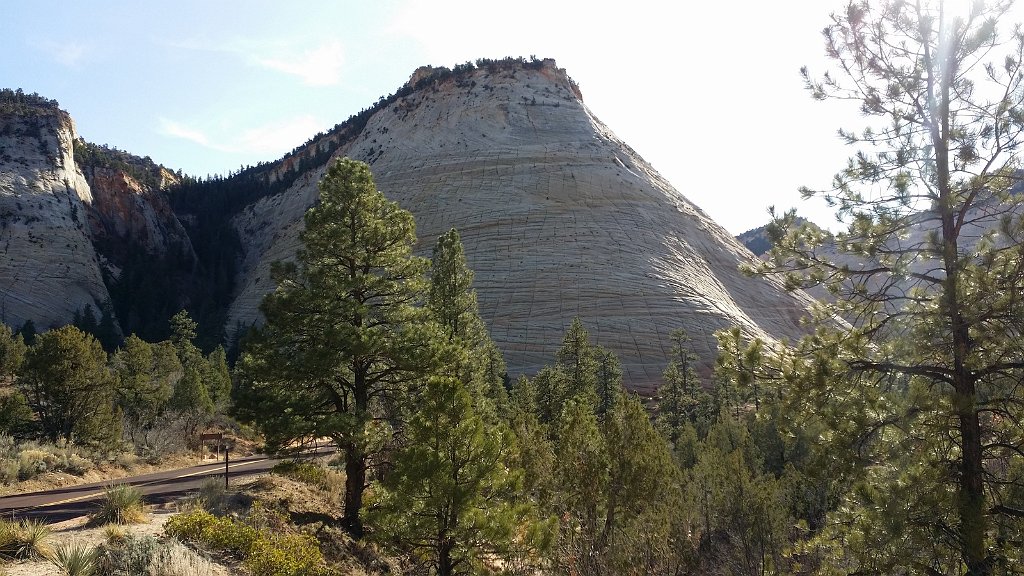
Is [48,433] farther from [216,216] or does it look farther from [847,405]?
[216,216]

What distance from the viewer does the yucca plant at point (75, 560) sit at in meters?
7.04

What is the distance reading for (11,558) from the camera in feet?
24.3

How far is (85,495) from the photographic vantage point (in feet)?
43.8

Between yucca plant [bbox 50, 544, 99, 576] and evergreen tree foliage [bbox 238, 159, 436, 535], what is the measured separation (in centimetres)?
450

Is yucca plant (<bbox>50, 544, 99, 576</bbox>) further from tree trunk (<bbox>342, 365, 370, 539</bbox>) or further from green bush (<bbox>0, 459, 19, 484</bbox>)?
green bush (<bbox>0, 459, 19, 484</bbox>)

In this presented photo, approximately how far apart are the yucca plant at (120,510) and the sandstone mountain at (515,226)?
116ft

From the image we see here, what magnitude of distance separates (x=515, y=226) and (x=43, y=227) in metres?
49.9

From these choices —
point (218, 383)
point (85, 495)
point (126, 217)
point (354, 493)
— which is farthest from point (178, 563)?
point (126, 217)

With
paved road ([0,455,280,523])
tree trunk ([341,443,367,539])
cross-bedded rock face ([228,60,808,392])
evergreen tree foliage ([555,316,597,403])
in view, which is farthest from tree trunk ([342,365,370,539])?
cross-bedded rock face ([228,60,808,392])

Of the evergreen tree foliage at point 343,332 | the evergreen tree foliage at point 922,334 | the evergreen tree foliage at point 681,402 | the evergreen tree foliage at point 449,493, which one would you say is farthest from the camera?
the evergreen tree foliage at point 681,402

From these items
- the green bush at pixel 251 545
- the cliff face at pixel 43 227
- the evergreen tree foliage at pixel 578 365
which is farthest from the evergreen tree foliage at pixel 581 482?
the cliff face at pixel 43 227

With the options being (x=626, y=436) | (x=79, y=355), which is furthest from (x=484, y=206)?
(x=626, y=436)

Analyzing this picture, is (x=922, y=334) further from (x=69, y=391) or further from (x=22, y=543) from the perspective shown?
(x=69, y=391)

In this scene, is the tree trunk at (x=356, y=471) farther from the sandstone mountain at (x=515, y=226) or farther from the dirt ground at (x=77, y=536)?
the sandstone mountain at (x=515, y=226)
